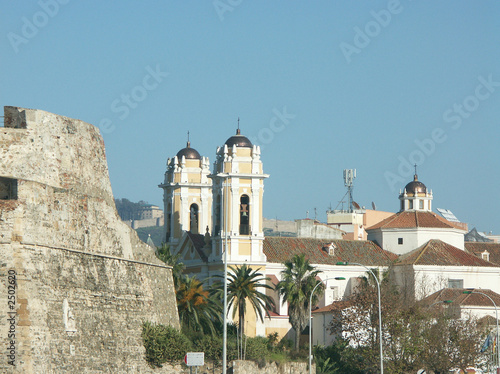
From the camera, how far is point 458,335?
54.5 metres

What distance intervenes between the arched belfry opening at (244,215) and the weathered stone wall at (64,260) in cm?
3325

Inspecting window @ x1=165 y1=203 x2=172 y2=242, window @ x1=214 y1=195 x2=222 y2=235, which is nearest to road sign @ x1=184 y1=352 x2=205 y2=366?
window @ x1=214 y1=195 x2=222 y2=235

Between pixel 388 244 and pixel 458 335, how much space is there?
3263cm

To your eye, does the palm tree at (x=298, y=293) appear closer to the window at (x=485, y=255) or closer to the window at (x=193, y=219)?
the window at (x=193, y=219)

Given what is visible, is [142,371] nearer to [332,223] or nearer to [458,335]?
[458,335]

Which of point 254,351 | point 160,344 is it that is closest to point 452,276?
point 254,351

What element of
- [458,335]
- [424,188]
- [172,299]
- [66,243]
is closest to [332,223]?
[424,188]

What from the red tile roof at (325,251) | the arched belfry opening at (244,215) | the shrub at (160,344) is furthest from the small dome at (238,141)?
the shrub at (160,344)

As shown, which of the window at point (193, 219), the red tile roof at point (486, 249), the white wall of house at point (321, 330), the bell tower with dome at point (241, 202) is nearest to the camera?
the white wall of house at point (321, 330)

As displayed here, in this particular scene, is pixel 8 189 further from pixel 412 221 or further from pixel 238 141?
pixel 412 221

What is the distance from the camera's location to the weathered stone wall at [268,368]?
156ft

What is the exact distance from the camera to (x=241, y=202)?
73.4 m

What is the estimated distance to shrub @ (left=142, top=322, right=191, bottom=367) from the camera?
127ft

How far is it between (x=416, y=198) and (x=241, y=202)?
24.1m
